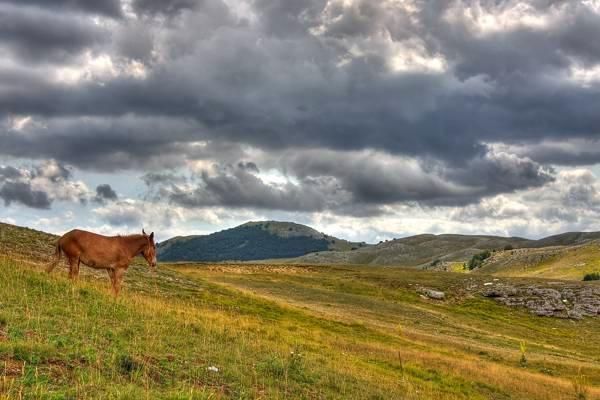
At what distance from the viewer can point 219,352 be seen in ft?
59.9

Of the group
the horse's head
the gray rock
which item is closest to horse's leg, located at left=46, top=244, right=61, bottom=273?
the horse's head

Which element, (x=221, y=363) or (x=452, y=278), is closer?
(x=221, y=363)

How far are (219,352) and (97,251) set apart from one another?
1079 centimetres

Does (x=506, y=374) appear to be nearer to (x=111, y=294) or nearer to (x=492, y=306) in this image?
(x=111, y=294)

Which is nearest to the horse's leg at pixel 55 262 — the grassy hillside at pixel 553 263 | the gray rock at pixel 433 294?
the gray rock at pixel 433 294

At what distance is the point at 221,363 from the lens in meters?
16.8

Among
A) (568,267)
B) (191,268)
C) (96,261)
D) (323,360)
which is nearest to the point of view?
(323,360)

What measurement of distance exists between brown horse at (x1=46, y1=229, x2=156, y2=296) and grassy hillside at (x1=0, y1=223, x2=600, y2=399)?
1181 mm

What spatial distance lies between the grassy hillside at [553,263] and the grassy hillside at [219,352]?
10180 centimetres

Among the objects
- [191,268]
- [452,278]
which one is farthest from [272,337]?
[452,278]

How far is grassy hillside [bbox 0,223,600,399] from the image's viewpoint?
1260 cm

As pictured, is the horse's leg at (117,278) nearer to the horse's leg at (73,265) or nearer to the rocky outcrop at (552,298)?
the horse's leg at (73,265)

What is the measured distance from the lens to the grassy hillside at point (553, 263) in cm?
14812

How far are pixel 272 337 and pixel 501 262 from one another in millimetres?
188564
